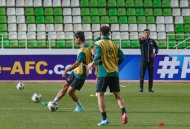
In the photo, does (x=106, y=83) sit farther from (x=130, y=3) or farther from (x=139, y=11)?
(x=130, y=3)

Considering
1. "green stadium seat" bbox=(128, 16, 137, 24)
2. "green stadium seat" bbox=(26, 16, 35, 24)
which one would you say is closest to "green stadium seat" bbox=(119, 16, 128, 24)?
"green stadium seat" bbox=(128, 16, 137, 24)

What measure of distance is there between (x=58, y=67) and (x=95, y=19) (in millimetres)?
8457

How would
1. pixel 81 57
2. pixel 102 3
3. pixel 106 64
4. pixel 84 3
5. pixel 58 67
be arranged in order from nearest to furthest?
pixel 106 64
pixel 81 57
pixel 58 67
pixel 84 3
pixel 102 3

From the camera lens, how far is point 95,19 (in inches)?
1602

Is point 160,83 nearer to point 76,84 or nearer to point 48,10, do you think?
point 48,10

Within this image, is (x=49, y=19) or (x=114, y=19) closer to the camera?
(x=49, y=19)

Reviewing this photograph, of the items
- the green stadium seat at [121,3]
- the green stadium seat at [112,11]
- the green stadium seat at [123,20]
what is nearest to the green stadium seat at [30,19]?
the green stadium seat at [112,11]

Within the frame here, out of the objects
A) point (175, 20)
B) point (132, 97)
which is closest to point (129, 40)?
point (175, 20)

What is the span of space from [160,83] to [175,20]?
33.8 ft

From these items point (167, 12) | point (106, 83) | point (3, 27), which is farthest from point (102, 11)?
point (106, 83)

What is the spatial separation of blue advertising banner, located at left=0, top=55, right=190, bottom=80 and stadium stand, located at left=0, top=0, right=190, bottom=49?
4215 millimetres

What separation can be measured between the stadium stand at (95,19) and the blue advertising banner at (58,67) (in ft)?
13.8

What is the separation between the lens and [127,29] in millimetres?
40562

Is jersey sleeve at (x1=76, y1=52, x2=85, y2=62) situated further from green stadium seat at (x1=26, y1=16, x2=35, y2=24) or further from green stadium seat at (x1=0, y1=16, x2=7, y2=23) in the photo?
green stadium seat at (x1=26, y1=16, x2=35, y2=24)
